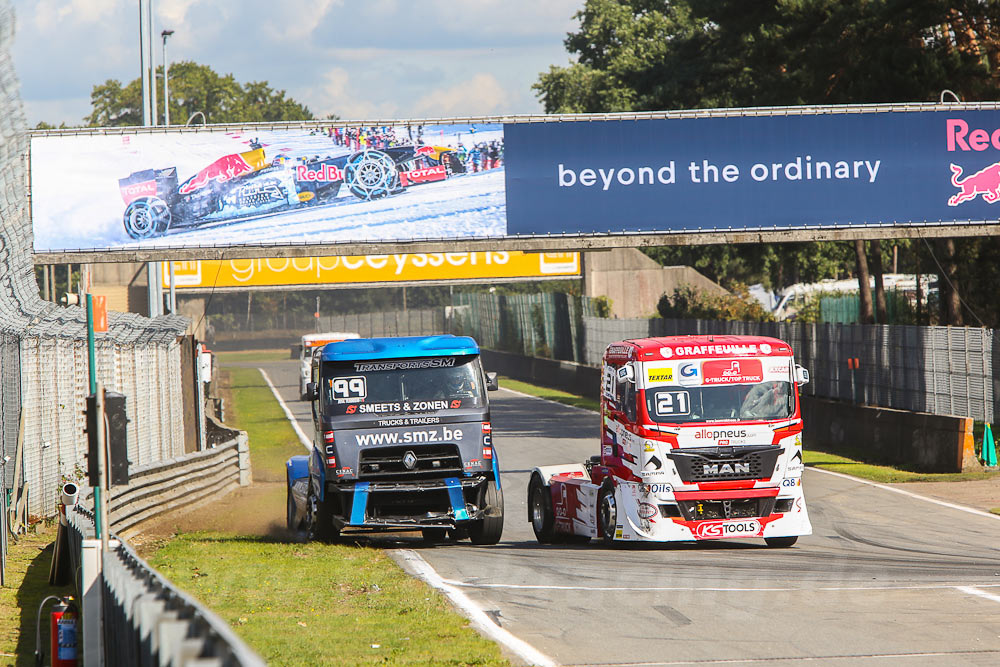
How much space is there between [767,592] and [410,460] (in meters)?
5.39

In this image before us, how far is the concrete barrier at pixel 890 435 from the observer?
23.2 m

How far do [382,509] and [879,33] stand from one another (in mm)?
21259

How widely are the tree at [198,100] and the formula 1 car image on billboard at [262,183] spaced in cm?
9288

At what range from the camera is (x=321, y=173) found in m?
25.5

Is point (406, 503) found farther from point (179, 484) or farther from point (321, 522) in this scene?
point (179, 484)

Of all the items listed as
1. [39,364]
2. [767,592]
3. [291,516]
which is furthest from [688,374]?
[39,364]

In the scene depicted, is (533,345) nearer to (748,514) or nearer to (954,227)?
(954,227)

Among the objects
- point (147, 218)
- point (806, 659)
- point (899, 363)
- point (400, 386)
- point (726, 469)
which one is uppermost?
point (147, 218)

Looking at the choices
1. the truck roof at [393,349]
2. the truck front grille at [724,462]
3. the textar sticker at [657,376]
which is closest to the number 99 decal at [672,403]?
the textar sticker at [657,376]

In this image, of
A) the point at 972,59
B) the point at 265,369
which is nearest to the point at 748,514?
the point at 972,59

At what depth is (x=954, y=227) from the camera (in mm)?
26250

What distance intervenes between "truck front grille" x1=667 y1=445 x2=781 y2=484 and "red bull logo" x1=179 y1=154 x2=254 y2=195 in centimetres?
1320

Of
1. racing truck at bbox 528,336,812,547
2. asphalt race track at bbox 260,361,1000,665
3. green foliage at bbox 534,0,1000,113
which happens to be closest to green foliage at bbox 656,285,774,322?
green foliage at bbox 534,0,1000,113

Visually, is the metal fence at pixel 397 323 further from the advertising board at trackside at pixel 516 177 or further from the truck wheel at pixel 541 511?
the truck wheel at pixel 541 511
